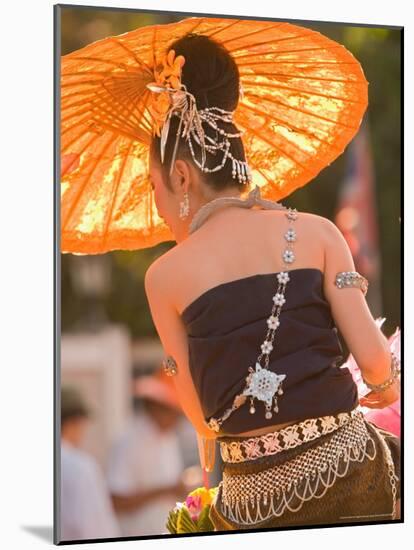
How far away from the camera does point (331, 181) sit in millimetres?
5727

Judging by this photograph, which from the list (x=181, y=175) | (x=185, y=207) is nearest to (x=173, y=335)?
(x=185, y=207)

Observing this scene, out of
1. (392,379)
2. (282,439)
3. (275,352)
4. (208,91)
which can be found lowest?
(282,439)

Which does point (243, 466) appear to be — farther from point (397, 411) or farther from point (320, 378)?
point (397, 411)

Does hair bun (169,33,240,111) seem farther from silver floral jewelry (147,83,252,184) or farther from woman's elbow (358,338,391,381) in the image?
woman's elbow (358,338,391,381)

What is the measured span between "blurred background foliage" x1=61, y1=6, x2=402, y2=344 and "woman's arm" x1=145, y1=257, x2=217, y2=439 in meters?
0.04

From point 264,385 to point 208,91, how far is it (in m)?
1.22

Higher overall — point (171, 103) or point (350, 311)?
point (171, 103)

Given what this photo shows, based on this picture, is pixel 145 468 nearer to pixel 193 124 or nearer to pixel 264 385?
pixel 264 385

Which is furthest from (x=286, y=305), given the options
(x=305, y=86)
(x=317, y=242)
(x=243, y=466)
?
(x=305, y=86)

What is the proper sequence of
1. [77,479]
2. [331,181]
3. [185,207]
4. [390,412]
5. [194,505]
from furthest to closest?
[390,412] < [331,181] < [194,505] < [185,207] < [77,479]

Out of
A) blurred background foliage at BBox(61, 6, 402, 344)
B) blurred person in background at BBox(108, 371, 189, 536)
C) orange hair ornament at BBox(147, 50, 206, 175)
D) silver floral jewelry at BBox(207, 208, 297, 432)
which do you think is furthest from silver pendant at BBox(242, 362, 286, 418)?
orange hair ornament at BBox(147, 50, 206, 175)

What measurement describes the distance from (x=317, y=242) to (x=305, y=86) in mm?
742

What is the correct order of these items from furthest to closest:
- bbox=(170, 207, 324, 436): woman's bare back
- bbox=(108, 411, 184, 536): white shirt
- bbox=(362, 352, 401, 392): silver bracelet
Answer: bbox=(362, 352, 401, 392): silver bracelet, bbox=(108, 411, 184, 536): white shirt, bbox=(170, 207, 324, 436): woman's bare back

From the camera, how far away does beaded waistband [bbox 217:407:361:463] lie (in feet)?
17.3
